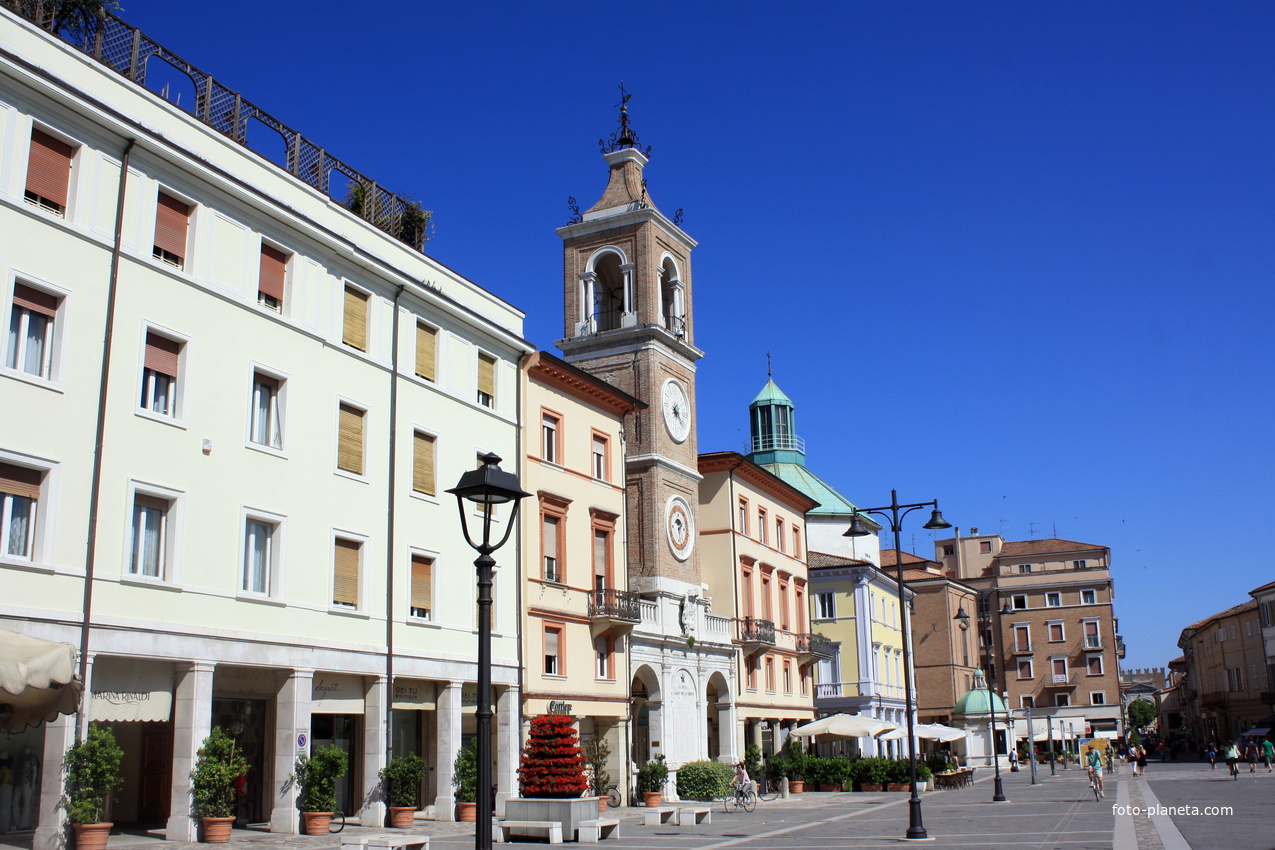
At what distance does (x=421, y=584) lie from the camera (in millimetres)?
26812

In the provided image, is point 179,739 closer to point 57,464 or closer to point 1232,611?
point 57,464

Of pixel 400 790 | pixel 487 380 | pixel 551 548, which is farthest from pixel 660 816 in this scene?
pixel 487 380

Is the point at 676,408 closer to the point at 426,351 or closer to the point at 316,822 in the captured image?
the point at 426,351

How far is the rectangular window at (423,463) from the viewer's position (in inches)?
1068

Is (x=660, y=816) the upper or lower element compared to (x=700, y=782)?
lower

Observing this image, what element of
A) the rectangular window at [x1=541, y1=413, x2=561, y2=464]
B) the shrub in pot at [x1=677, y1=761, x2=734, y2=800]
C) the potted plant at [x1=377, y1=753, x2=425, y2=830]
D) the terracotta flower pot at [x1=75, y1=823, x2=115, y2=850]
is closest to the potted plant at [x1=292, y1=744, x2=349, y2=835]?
the potted plant at [x1=377, y1=753, x2=425, y2=830]

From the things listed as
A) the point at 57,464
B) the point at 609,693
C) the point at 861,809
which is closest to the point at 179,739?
the point at 57,464

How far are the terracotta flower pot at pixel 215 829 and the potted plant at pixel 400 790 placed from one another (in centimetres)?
507

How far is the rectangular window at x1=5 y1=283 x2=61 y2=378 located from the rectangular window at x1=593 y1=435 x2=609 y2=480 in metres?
19.4

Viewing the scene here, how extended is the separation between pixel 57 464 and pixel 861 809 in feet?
81.7

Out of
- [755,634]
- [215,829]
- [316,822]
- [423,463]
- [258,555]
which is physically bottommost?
[316,822]

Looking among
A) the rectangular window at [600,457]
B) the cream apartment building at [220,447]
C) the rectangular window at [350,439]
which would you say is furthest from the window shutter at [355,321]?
the rectangular window at [600,457]

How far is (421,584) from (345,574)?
2902mm

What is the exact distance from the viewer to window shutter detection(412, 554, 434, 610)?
26.6m
